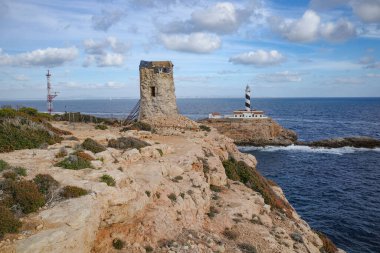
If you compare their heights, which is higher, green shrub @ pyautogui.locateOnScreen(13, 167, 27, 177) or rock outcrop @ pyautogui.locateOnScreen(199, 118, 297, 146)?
green shrub @ pyautogui.locateOnScreen(13, 167, 27, 177)

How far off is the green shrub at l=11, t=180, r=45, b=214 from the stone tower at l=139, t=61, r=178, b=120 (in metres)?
19.5

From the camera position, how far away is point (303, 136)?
3123 inches

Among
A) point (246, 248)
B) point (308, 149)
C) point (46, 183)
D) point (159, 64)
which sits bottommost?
point (308, 149)

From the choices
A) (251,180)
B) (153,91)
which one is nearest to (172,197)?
(251,180)

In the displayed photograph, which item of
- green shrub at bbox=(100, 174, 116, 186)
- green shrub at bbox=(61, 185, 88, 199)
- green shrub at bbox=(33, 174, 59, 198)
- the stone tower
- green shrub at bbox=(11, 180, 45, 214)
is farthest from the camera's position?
the stone tower

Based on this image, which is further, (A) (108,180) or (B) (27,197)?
(A) (108,180)

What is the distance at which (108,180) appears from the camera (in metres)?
11.3

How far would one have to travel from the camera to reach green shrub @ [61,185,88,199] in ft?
32.6

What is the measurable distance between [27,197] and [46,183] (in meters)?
1.05

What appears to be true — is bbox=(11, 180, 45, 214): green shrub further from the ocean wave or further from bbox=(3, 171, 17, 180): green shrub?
the ocean wave

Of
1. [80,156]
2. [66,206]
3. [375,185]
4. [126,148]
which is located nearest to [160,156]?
[126,148]

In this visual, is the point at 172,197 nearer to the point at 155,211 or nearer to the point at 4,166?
the point at 155,211

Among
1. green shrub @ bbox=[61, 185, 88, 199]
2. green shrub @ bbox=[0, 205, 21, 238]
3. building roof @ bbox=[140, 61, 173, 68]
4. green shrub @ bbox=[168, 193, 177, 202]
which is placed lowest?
green shrub @ bbox=[168, 193, 177, 202]

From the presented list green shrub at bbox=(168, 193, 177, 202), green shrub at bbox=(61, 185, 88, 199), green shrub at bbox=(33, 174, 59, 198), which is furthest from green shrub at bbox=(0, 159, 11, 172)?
green shrub at bbox=(168, 193, 177, 202)
